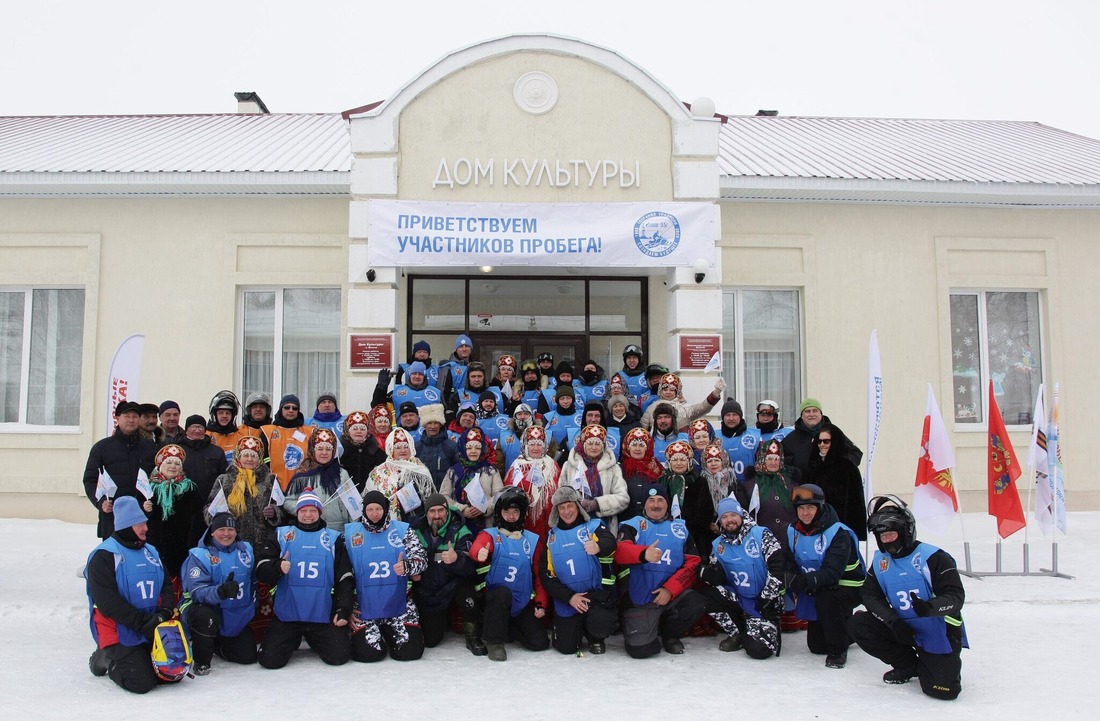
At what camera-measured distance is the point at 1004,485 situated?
8086mm

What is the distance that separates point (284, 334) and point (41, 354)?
3.48 metres

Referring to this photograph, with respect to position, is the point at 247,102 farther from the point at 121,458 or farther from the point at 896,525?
the point at 896,525

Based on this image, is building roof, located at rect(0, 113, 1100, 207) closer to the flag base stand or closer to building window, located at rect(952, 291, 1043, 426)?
building window, located at rect(952, 291, 1043, 426)

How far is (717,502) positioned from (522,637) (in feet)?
6.22

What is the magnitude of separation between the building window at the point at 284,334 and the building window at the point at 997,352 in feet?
29.4

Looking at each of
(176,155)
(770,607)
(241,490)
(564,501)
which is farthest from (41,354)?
(770,607)

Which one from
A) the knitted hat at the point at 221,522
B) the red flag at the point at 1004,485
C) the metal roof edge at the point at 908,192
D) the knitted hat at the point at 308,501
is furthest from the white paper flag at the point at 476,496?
the metal roof edge at the point at 908,192

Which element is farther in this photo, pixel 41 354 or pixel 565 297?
pixel 41 354

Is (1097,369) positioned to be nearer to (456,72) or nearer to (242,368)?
(456,72)

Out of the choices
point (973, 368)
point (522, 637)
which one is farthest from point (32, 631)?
point (973, 368)

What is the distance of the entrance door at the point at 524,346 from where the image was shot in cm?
1150

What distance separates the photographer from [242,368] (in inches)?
454

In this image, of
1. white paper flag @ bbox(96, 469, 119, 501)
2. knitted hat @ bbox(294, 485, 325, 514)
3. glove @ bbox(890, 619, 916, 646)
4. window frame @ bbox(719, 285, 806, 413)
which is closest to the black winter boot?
knitted hat @ bbox(294, 485, 325, 514)

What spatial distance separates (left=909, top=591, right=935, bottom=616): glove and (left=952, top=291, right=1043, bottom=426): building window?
768 cm
